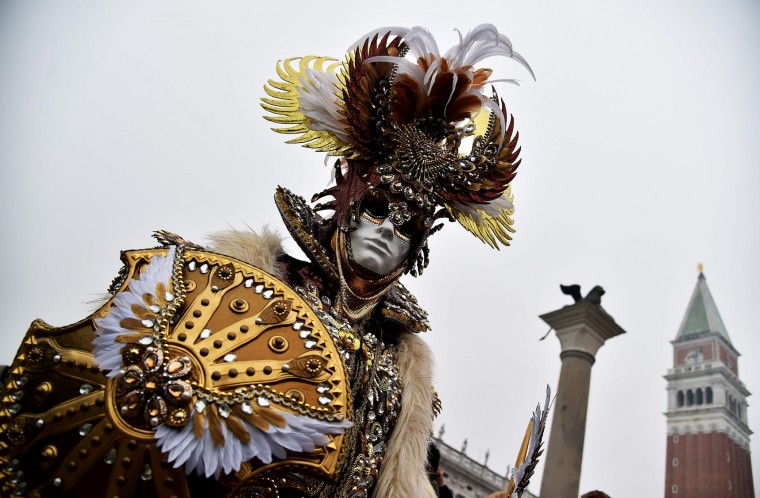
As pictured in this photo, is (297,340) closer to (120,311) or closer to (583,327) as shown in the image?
(120,311)

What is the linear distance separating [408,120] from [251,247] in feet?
3.33

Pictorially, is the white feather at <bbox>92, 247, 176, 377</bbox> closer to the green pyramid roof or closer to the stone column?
the stone column

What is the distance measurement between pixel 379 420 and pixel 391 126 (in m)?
1.33

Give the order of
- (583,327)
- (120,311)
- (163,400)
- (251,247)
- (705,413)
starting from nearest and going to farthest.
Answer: (163,400) < (120,311) < (251,247) < (583,327) < (705,413)

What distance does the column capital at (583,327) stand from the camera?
27.7 ft

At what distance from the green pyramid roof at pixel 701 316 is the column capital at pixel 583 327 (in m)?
63.7

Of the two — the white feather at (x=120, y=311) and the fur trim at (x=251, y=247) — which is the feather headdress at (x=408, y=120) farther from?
the white feather at (x=120, y=311)

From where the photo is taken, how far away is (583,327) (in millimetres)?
8430

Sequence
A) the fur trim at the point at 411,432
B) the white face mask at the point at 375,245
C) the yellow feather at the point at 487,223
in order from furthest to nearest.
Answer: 1. the yellow feather at the point at 487,223
2. the white face mask at the point at 375,245
3. the fur trim at the point at 411,432

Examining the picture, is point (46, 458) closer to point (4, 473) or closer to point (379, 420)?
point (4, 473)

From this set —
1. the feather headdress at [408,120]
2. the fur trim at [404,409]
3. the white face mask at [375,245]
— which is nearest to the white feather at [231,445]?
the fur trim at [404,409]

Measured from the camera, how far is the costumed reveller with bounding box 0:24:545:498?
155 centimetres

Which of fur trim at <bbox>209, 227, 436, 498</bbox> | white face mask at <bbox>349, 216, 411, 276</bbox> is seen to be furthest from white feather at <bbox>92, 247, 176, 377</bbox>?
white face mask at <bbox>349, 216, 411, 276</bbox>

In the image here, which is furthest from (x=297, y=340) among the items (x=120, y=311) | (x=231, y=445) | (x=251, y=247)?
(x=251, y=247)
